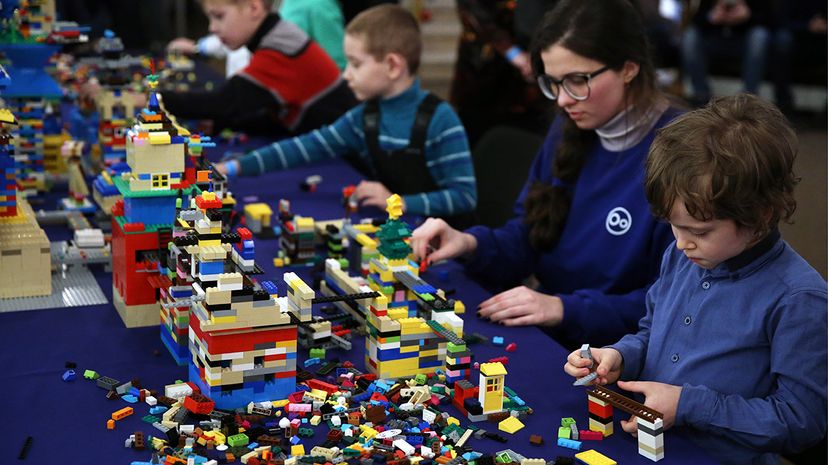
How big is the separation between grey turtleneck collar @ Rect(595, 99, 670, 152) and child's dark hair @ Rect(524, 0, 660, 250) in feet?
0.06

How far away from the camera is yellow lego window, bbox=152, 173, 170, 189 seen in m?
2.10

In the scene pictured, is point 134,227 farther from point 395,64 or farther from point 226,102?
point 226,102

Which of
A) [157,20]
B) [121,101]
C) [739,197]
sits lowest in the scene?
[157,20]

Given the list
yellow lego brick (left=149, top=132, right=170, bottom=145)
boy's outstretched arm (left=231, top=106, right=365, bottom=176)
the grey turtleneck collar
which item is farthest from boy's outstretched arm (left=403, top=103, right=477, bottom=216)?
yellow lego brick (left=149, top=132, right=170, bottom=145)

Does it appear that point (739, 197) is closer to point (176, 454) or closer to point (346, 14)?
point (176, 454)

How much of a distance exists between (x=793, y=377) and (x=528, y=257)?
105 centimetres

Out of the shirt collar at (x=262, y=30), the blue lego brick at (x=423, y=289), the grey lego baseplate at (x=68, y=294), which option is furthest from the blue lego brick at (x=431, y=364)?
the shirt collar at (x=262, y=30)

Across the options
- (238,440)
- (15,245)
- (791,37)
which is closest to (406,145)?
(15,245)

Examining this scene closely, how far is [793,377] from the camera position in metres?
1.65

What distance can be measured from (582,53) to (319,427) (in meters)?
1.15

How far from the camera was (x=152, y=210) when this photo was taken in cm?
210

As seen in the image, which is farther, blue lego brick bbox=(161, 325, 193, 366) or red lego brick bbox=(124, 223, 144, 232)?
red lego brick bbox=(124, 223, 144, 232)

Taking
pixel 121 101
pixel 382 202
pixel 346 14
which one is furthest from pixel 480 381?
pixel 346 14

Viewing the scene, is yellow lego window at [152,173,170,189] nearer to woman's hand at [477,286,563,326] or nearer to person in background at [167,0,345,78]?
woman's hand at [477,286,563,326]
